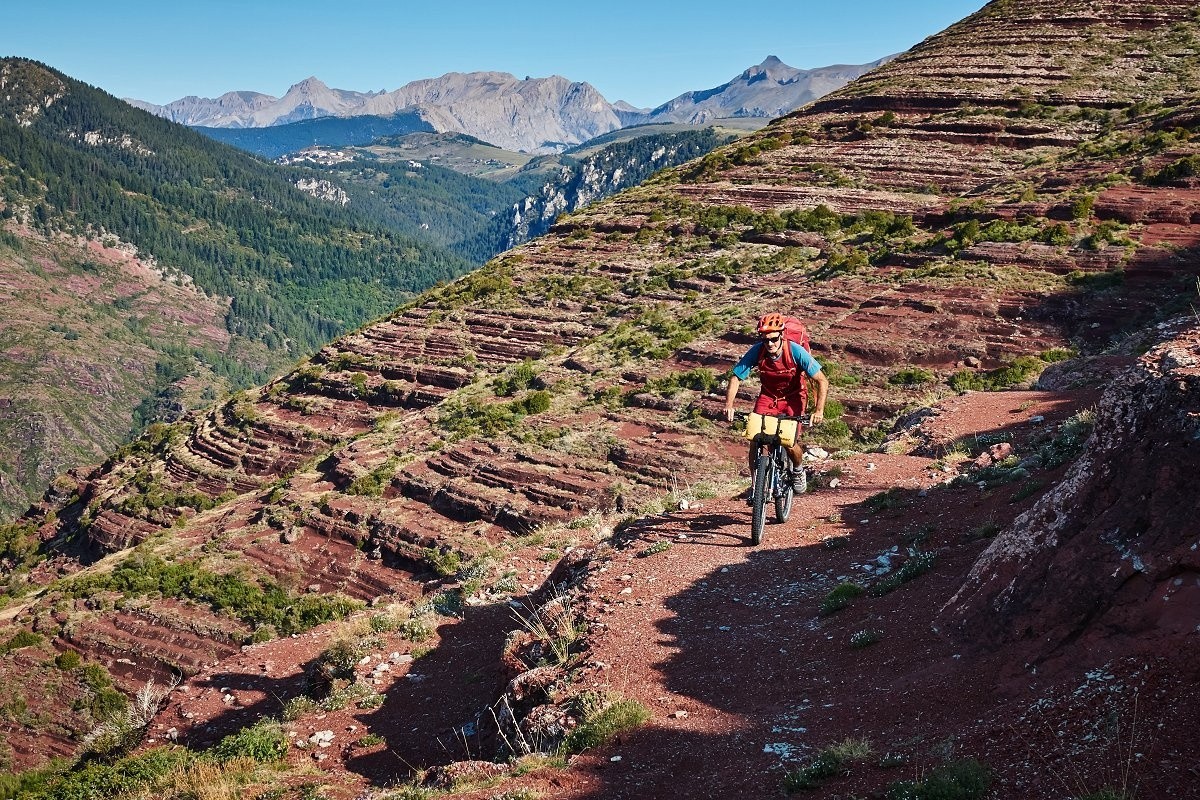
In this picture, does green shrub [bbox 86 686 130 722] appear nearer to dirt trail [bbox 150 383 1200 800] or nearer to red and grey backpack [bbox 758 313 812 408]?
dirt trail [bbox 150 383 1200 800]

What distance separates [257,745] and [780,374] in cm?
748

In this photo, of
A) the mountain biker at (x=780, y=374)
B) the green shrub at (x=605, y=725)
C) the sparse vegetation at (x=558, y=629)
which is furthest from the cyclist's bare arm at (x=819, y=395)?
the green shrub at (x=605, y=725)

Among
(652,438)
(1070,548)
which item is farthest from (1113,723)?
(652,438)

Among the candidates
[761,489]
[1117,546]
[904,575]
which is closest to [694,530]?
[761,489]

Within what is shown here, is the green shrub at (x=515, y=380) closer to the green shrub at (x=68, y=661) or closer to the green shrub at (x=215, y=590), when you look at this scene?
the green shrub at (x=215, y=590)

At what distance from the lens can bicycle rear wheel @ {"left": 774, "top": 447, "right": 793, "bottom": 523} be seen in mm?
11820

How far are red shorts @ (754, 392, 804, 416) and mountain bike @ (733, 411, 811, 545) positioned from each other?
76 millimetres

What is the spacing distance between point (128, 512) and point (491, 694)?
41.3 meters

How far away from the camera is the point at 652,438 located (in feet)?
98.3

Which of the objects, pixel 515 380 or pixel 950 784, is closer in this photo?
pixel 950 784

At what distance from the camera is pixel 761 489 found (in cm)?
1153

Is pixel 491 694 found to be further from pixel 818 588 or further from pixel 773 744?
pixel 773 744

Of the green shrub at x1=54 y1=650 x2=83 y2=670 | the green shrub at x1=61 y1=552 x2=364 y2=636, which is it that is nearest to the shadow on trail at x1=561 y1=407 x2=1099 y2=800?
the green shrub at x1=61 y1=552 x2=364 y2=636

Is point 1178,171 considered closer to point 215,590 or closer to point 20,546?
point 215,590
